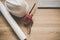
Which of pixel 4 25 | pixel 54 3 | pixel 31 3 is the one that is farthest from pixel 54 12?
pixel 4 25

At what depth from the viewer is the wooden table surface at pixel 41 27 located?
49.0 inches

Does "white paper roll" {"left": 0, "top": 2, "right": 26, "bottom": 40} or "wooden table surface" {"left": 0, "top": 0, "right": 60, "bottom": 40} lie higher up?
"white paper roll" {"left": 0, "top": 2, "right": 26, "bottom": 40}

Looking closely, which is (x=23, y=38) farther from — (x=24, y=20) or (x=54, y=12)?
(x=54, y=12)

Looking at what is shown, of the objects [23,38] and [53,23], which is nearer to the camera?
[23,38]

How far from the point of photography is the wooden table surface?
1.25 m

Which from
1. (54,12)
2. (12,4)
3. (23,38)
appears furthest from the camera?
(54,12)

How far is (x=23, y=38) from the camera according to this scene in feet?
3.82

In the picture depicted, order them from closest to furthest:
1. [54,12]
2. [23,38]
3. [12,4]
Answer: [23,38] < [12,4] < [54,12]

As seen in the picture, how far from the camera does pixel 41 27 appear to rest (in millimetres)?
1308

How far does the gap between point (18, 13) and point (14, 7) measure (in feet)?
0.21

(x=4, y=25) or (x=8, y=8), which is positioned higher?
(x=8, y=8)

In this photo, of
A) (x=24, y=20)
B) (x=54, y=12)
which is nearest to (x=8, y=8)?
(x=24, y=20)

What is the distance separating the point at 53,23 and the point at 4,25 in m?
0.44

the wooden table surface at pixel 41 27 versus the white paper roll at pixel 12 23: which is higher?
the white paper roll at pixel 12 23
